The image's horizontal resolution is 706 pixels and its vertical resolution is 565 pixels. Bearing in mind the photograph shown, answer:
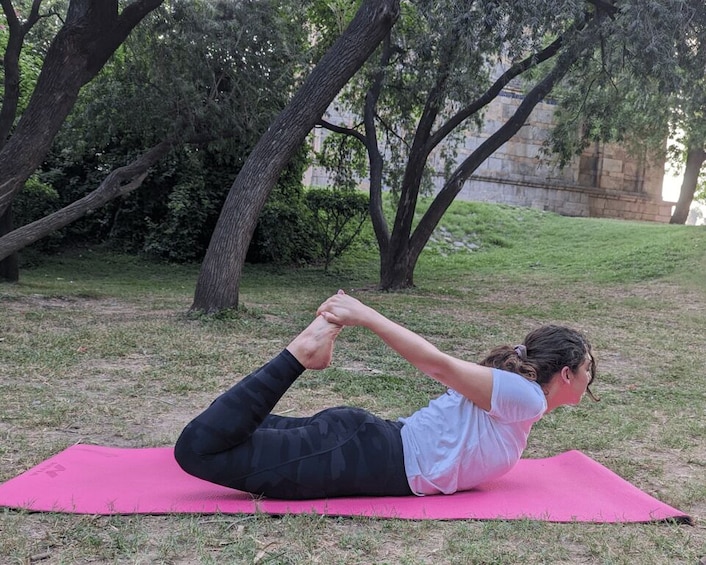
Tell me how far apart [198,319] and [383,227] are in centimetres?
548

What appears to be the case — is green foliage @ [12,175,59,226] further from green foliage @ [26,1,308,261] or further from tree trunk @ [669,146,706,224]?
tree trunk @ [669,146,706,224]

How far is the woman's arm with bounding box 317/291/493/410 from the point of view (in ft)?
8.17

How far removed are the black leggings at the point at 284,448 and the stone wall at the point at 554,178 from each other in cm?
1932

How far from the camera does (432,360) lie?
8.14 feet

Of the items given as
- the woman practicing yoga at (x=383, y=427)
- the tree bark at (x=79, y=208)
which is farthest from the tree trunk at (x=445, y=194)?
the woman practicing yoga at (x=383, y=427)

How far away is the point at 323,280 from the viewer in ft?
46.2

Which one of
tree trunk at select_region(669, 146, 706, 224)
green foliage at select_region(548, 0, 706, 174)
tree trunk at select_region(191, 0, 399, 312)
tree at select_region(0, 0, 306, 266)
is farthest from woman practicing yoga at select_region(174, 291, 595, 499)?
tree trunk at select_region(669, 146, 706, 224)

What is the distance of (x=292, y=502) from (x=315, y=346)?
2.19 feet

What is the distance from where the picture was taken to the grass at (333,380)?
2406 millimetres

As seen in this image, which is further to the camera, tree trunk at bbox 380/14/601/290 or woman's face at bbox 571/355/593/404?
tree trunk at bbox 380/14/601/290

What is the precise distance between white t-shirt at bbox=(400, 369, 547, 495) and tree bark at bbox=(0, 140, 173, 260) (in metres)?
7.94

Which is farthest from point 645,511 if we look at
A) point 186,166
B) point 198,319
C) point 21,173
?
point 186,166

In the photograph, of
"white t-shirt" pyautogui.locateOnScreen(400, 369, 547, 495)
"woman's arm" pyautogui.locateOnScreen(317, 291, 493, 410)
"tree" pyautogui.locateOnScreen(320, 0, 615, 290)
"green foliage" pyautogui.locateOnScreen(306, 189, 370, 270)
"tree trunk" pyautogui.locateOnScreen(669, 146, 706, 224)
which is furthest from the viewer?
"tree trunk" pyautogui.locateOnScreen(669, 146, 706, 224)

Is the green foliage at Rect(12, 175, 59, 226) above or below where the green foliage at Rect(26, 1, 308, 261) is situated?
below
